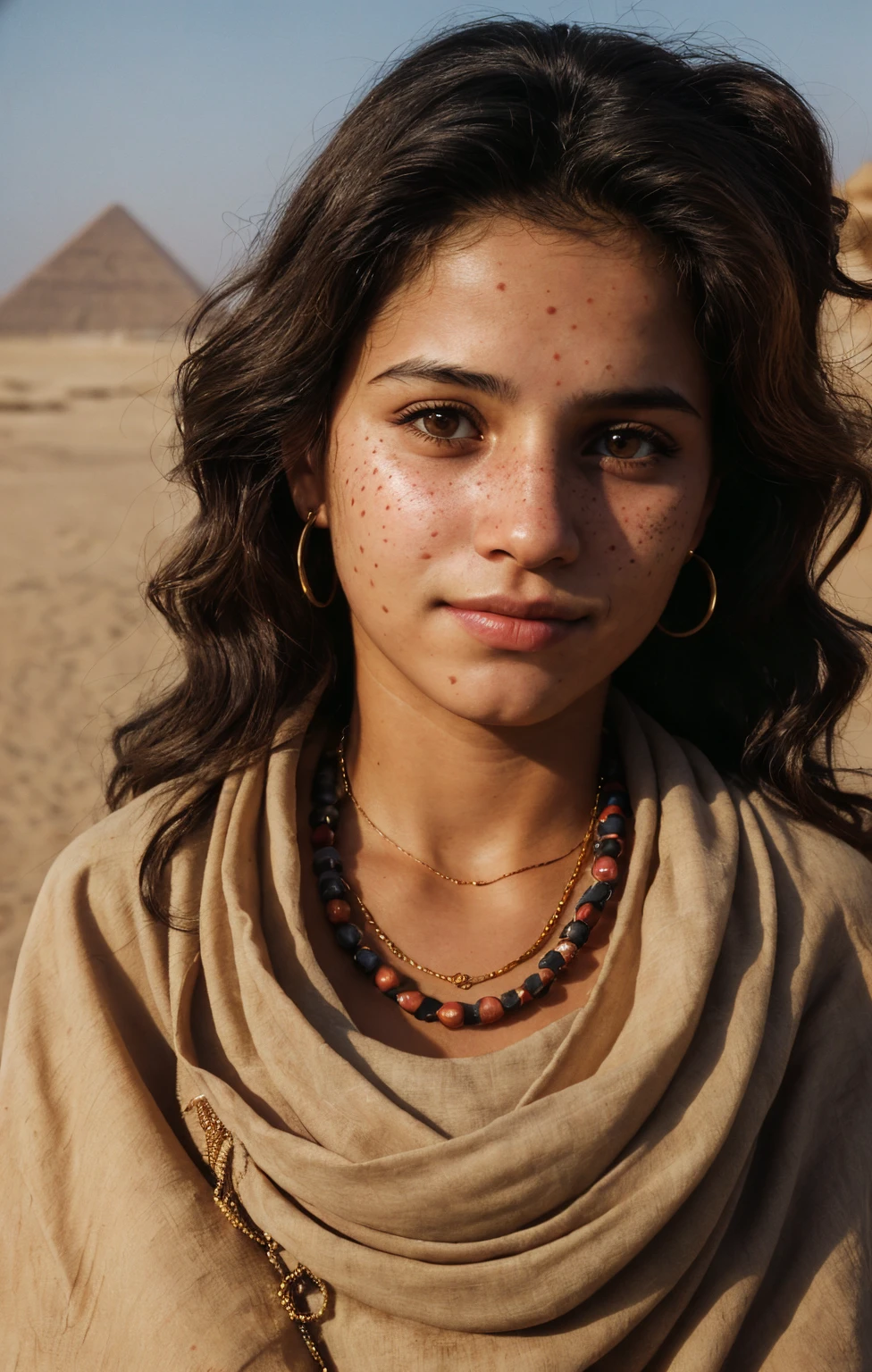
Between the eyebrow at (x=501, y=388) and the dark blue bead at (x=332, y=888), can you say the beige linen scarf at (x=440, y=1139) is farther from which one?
the eyebrow at (x=501, y=388)

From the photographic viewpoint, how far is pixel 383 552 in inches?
76.2

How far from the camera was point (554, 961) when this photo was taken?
6.86 ft

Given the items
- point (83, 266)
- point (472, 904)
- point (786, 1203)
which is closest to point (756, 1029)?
point (786, 1203)

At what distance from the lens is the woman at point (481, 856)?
5.97ft

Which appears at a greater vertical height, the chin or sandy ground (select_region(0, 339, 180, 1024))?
the chin

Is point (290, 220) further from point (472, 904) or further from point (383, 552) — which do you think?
point (472, 904)

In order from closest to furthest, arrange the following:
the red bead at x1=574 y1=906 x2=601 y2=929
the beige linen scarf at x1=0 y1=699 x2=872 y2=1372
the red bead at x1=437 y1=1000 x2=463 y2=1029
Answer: the beige linen scarf at x1=0 y1=699 x2=872 y2=1372 < the red bead at x1=437 y1=1000 x2=463 y2=1029 < the red bead at x1=574 y1=906 x2=601 y2=929

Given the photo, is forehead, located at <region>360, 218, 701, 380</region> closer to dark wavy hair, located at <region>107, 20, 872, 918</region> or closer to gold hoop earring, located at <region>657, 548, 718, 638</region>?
dark wavy hair, located at <region>107, 20, 872, 918</region>

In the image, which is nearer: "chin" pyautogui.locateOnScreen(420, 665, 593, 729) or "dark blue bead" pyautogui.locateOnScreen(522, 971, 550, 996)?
"chin" pyautogui.locateOnScreen(420, 665, 593, 729)

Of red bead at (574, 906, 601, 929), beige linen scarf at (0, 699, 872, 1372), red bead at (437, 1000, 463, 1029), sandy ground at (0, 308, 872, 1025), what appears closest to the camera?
beige linen scarf at (0, 699, 872, 1372)

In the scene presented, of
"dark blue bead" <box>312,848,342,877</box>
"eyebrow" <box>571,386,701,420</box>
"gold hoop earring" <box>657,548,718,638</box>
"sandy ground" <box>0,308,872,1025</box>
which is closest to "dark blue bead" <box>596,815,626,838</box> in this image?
"gold hoop earring" <box>657,548,718,638</box>

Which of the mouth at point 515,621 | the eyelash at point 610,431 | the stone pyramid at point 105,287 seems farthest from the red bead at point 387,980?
the stone pyramid at point 105,287

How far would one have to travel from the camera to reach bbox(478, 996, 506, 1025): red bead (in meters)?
2.04

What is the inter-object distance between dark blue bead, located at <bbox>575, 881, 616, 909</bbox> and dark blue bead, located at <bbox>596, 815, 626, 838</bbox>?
0.32ft
